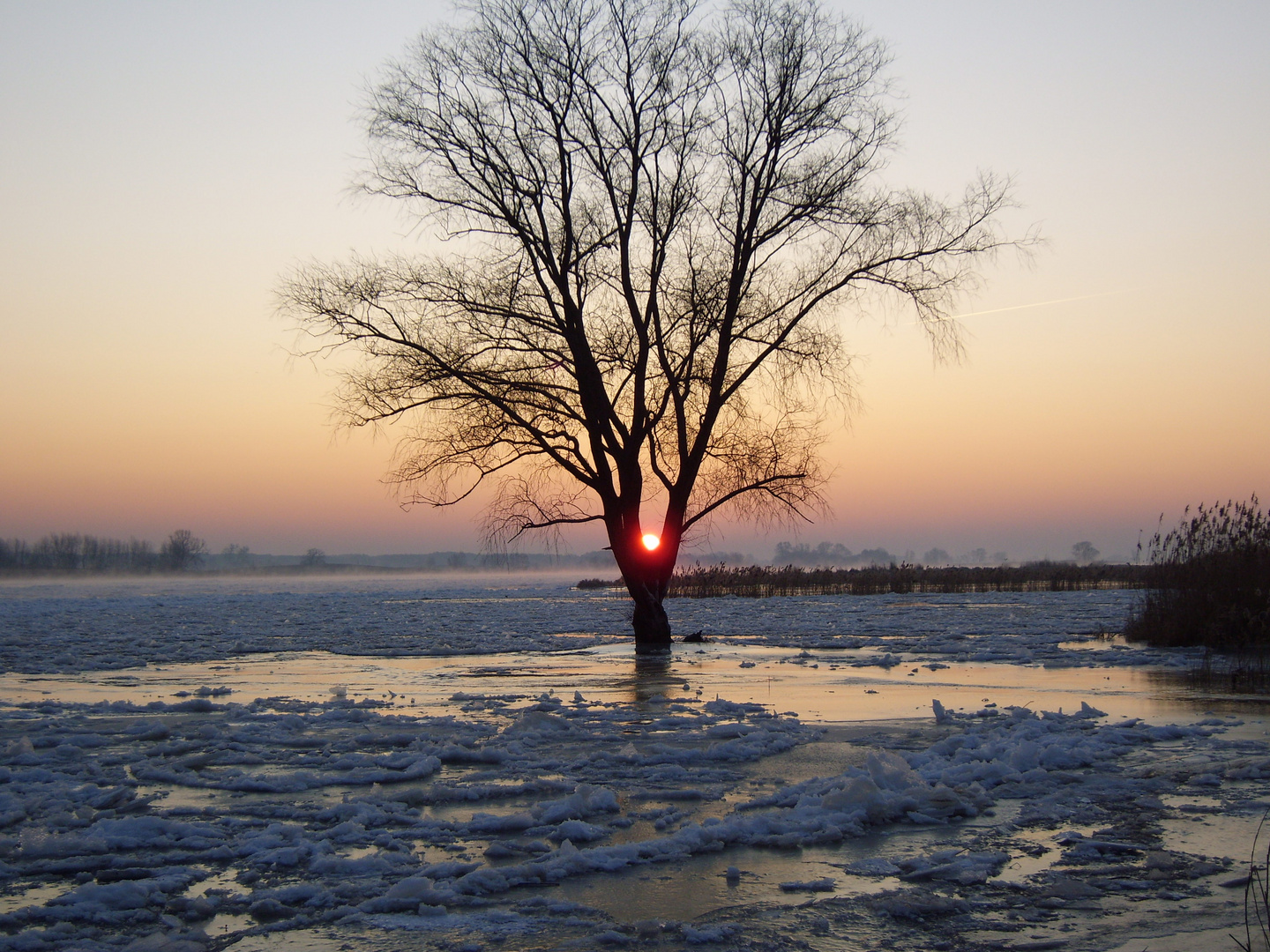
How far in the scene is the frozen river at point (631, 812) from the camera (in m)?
3.64

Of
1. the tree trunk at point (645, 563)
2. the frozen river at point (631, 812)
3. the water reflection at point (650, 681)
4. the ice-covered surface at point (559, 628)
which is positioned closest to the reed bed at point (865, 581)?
the ice-covered surface at point (559, 628)

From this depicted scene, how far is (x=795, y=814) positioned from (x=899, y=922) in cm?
140

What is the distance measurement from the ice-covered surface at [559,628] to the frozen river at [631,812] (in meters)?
3.11

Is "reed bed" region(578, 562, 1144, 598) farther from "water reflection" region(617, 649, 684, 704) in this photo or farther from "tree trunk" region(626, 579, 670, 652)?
"water reflection" region(617, 649, 684, 704)

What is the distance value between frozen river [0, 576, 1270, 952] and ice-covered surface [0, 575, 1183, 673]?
10.2 feet

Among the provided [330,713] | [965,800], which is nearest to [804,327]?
[330,713]

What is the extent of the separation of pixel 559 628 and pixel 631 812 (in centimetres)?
1632

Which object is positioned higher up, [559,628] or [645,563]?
[645,563]

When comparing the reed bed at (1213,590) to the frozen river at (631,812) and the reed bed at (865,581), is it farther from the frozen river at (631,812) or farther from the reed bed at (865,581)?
the reed bed at (865,581)

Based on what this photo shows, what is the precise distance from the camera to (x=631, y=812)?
522 centimetres

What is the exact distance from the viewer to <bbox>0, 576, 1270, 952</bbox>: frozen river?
3637 millimetres

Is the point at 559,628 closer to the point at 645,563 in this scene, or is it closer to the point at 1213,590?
the point at 645,563

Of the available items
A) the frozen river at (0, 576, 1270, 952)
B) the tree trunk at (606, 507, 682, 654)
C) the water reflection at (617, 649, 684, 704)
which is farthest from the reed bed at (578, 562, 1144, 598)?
the frozen river at (0, 576, 1270, 952)

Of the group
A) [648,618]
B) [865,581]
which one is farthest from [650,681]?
[865,581]
